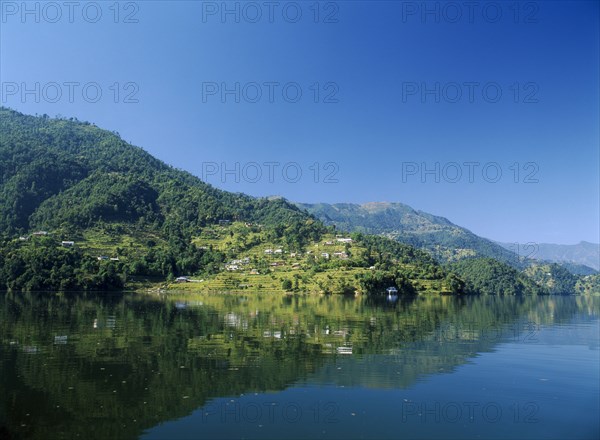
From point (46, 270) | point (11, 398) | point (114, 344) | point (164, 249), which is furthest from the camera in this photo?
point (164, 249)

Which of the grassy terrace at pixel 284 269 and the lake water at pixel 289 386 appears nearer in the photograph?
the lake water at pixel 289 386

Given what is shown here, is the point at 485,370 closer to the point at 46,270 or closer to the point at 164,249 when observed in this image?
the point at 46,270

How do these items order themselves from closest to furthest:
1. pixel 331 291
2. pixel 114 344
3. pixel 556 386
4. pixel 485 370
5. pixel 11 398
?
pixel 11 398
pixel 556 386
pixel 485 370
pixel 114 344
pixel 331 291

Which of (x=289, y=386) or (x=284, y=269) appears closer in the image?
(x=289, y=386)

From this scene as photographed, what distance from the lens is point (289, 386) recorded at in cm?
2306

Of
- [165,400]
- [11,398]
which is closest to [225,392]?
[165,400]

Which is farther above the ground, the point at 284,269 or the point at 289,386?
the point at 284,269

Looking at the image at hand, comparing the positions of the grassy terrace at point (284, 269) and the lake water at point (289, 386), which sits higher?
the grassy terrace at point (284, 269)

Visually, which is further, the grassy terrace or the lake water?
the grassy terrace

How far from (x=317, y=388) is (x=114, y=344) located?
19.5 meters

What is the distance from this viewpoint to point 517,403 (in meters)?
21.5

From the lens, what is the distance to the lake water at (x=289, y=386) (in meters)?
17.4

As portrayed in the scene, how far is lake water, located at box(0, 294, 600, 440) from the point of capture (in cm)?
1741

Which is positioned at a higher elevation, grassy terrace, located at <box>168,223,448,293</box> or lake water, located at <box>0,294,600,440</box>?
grassy terrace, located at <box>168,223,448,293</box>
